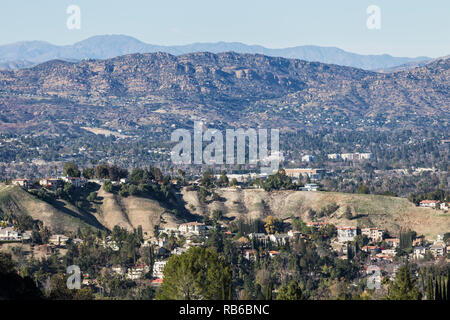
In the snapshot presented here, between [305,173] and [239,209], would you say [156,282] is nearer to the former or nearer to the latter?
[239,209]

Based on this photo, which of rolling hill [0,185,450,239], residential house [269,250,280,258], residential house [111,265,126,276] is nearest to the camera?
residential house [111,265,126,276]

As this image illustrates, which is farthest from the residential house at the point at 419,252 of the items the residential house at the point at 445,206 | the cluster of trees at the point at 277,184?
the cluster of trees at the point at 277,184

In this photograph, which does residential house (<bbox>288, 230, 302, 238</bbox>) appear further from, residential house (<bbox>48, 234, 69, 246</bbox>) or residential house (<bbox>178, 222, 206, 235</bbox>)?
residential house (<bbox>48, 234, 69, 246</bbox>)

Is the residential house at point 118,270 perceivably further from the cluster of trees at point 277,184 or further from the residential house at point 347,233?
the cluster of trees at point 277,184

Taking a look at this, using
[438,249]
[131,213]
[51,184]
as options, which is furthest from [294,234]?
[51,184]

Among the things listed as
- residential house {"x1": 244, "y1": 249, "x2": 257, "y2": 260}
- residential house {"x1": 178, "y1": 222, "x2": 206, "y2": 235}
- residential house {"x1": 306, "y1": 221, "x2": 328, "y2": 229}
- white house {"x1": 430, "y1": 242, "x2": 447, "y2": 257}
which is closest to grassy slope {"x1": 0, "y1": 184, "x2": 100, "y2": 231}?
residential house {"x1": 178, "y1": 222, "x2": 206, "y2": 235}
